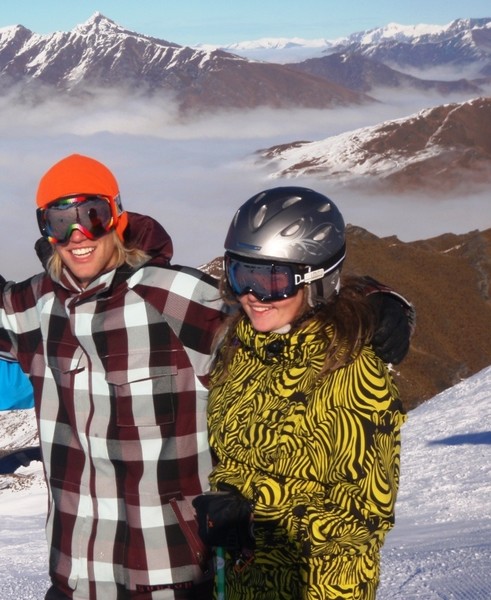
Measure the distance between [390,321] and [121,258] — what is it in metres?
1.08

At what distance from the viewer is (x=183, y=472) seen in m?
3.22

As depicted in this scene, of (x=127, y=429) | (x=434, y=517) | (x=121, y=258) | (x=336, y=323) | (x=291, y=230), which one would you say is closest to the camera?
(x=336, y=323)

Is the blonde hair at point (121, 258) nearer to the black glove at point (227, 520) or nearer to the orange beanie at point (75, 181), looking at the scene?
the orange beanie at point (75, 181)

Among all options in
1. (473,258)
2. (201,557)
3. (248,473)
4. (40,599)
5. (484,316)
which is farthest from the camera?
(473,258)

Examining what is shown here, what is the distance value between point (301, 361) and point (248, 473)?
385 mm

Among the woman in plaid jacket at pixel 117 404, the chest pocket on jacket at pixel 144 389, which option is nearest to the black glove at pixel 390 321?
the woman in plaid jacket at pixel 117 404

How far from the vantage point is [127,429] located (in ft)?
10.5

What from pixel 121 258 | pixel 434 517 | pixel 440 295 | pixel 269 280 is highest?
pixel 121 258

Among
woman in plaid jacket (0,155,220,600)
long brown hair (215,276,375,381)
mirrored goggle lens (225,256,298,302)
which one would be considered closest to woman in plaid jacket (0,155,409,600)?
woman in plaid jacket (0,155,220,600)

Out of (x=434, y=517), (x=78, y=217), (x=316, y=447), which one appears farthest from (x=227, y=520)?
(x=434, y=517)

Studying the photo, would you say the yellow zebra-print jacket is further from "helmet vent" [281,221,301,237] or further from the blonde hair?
the blonde hair

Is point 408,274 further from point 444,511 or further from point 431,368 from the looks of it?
point 444,511

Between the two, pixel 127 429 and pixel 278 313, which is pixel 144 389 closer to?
pixel 127 429

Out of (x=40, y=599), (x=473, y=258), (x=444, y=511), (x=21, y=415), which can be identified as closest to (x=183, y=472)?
(x=40, y=599)
